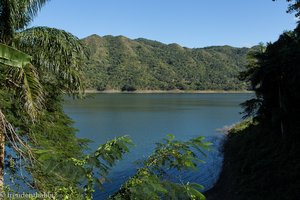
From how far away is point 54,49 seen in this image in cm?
1396

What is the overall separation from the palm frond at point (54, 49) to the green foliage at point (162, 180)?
8.39 meters

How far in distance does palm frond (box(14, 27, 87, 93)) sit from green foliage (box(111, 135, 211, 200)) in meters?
8.39

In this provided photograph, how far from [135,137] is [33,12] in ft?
122

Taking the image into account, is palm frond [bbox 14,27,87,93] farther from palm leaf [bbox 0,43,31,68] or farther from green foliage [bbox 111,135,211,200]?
green foliage [bbox 111,135,211,200]

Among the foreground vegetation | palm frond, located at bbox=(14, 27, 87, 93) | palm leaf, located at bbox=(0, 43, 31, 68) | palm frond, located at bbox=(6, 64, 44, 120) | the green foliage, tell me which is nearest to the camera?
the green foliage

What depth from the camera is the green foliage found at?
17.9 ft

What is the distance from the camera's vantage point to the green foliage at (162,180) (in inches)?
215

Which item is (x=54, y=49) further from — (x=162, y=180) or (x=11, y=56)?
(x=162, y=180)

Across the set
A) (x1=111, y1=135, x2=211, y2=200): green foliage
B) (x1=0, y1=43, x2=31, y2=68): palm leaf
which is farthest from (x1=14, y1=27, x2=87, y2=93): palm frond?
(x1=111, y1=135, x2=211, y2=200): green foliage

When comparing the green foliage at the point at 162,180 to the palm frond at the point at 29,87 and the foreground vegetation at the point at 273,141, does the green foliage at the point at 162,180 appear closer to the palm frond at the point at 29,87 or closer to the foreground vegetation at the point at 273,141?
the palm frond at the point at 29,87

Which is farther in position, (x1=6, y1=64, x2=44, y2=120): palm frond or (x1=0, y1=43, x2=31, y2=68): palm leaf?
(x1=6, y1=64, x2=44, y2=120): palm frond

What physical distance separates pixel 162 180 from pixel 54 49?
9.14 meters

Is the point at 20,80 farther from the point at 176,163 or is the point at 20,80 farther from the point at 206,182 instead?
→ the point at 206,182

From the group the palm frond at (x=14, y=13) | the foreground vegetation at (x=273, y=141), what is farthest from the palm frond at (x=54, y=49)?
the foreground vegetation at (x=273, y=141)
